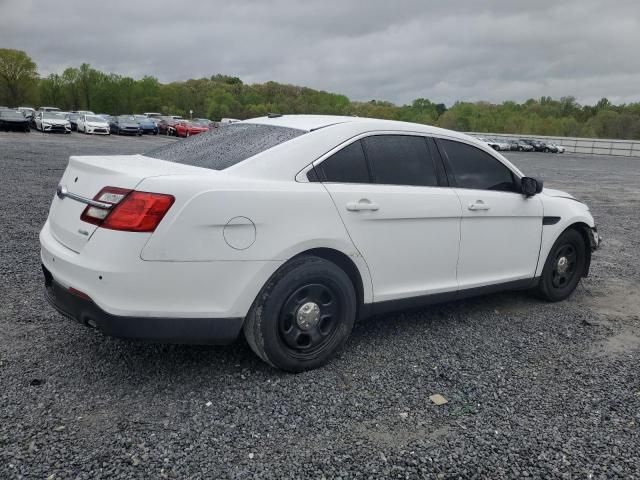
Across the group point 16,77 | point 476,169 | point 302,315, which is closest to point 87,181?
point 302,315

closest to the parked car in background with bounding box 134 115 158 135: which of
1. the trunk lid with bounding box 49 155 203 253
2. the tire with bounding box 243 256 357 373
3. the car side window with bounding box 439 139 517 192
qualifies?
the car side window with bounding box 439 139 517 192

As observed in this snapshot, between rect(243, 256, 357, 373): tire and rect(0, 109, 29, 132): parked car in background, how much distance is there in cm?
3554

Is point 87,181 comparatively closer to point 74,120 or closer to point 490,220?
point 490,220

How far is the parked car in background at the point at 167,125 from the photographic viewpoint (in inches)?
1735

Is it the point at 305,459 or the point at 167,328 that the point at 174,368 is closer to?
the point at 167,328

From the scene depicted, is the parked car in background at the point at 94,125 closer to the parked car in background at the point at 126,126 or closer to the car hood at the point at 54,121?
the parked car in background at the point at 126,126

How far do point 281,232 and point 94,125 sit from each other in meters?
37.8

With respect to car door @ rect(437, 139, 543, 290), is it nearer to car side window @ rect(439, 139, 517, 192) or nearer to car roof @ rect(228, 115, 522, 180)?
car side window @ rect(439, 139, 517, 192)

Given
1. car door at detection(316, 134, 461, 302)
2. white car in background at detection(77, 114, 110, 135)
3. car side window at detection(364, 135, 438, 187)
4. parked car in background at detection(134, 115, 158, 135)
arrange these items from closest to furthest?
car door at detection(316, 134, 461, 302)
car side window at detection(364, 135, 438, 187)
white car in background at detection(77, 114, 110, 135)
parked car in background at detection(134, 115, 158, 135)

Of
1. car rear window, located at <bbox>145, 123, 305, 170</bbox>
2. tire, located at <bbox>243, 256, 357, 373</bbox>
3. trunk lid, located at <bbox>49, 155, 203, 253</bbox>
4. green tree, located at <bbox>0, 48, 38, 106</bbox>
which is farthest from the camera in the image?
green tree, located at <bbox>0, 48, 38, 106</bbox>

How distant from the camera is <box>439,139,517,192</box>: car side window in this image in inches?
172

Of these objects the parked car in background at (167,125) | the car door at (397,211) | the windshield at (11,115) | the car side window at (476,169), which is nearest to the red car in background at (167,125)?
the parked car in background at (167,125)

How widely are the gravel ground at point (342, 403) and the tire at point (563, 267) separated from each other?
484 millimetres

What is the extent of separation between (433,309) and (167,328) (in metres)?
2.62
